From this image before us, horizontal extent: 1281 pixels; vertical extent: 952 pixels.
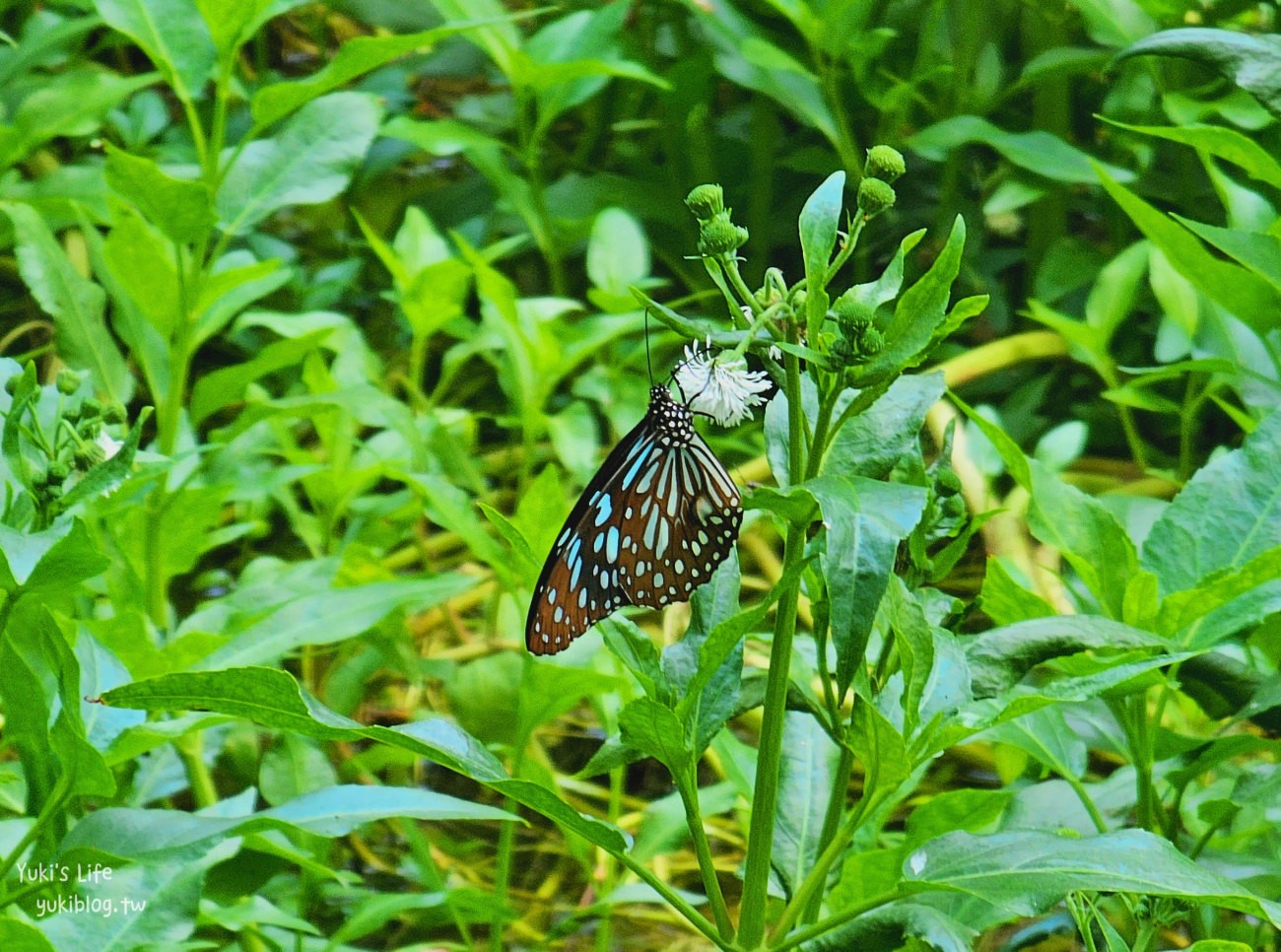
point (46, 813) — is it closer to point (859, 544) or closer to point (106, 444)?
point (106, 444)

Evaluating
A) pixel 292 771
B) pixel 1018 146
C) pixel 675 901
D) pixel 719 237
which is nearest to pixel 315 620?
pixel 292 771

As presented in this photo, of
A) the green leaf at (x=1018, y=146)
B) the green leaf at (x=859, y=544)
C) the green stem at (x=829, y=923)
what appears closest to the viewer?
the green leaf at (x=859, y=544)

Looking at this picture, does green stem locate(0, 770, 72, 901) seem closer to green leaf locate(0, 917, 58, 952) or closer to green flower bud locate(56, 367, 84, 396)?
green leaf locate(0, 917, 58, 952)

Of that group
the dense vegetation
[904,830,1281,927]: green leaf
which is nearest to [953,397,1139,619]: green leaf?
the dense vegetation

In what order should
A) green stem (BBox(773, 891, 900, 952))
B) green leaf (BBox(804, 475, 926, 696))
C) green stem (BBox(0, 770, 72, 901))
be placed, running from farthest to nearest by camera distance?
green stem (BBox(0, 770, 72, 901)) < green stem (BBox(773, 891, 900, 952)) < green leaf (BBox(804, 475, 926, 696))

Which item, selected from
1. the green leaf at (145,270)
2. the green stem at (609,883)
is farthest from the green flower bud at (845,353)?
the green leaf at (145,270)

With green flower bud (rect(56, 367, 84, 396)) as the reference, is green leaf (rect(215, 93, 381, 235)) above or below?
above

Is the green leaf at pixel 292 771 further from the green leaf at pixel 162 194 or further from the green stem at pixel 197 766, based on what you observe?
the green leaf at pixel 162 194
